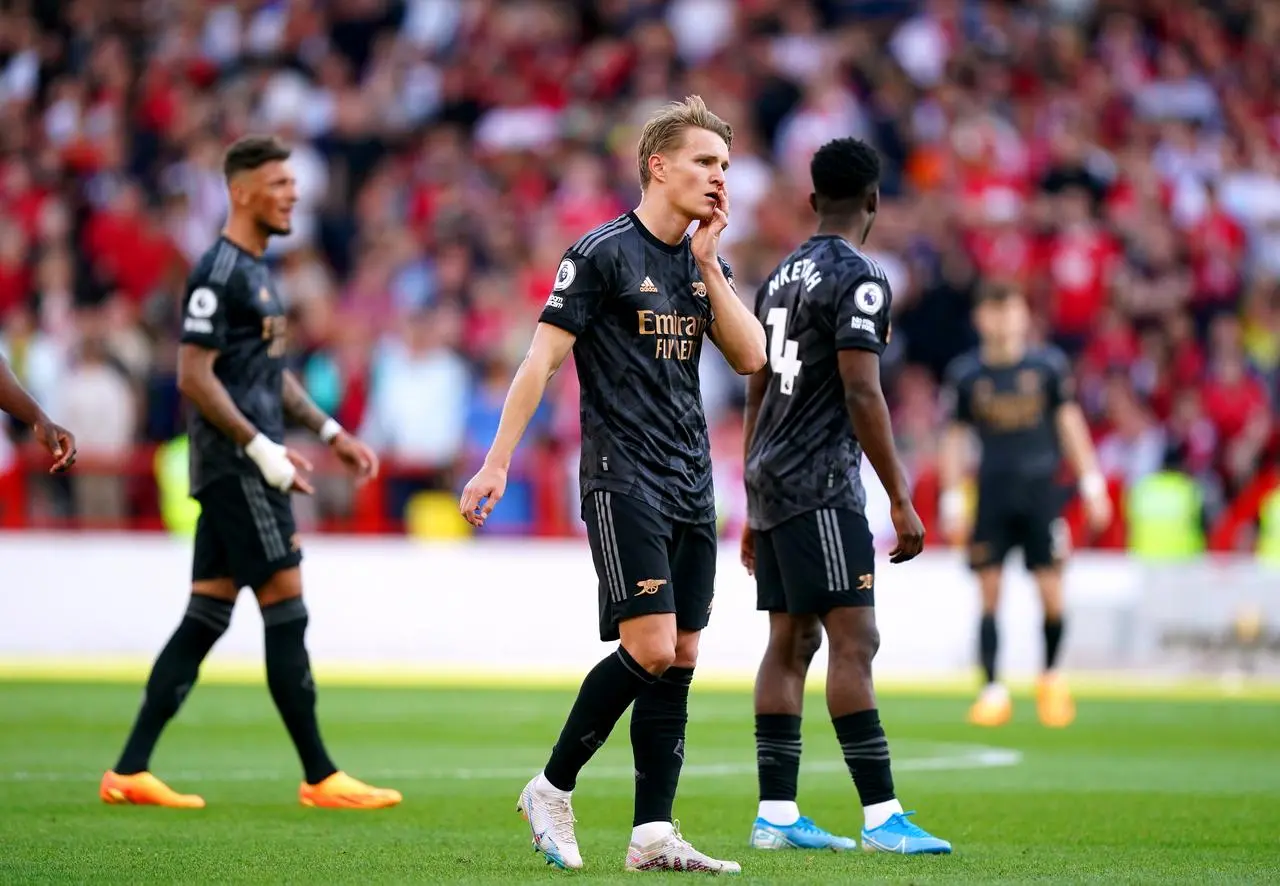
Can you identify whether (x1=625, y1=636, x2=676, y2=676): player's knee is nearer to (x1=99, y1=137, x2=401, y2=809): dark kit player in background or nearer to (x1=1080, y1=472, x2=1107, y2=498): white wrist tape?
(x1=99, y1=137, x2=401, y2=809): dark kit player in background

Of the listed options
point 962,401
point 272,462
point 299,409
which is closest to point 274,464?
point 272,462

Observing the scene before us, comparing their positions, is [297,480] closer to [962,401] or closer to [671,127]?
[671,127]

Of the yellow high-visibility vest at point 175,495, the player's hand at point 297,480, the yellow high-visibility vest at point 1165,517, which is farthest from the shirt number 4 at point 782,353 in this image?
the yellow high-visibility vest at point 1165,517

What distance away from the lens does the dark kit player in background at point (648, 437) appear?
656 centimetres

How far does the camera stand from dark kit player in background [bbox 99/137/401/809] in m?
8.62

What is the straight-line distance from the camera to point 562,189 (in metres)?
22.0

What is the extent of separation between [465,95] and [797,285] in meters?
16.6

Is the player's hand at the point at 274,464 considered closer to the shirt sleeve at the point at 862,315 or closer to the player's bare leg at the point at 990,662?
the shirt sleeve at the point at 862,315

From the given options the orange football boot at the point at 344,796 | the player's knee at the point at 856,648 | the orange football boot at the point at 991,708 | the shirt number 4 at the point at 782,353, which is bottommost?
the orange football boot at the point at 991,708

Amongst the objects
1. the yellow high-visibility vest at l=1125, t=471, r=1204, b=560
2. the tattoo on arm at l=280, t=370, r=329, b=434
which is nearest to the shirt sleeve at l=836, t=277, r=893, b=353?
the tattoo on arm at l=280, t=370, r=329, b=434

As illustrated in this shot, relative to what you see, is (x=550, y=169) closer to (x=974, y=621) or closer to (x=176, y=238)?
(x=176, y=238)

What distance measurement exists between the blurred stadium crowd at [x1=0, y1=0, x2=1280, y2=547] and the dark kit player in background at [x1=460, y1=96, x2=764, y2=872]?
11.3 meters

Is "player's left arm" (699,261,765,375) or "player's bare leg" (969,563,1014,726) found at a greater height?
"player's left arm" (699,261,765,375)

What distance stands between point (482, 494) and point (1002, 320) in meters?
7.93
